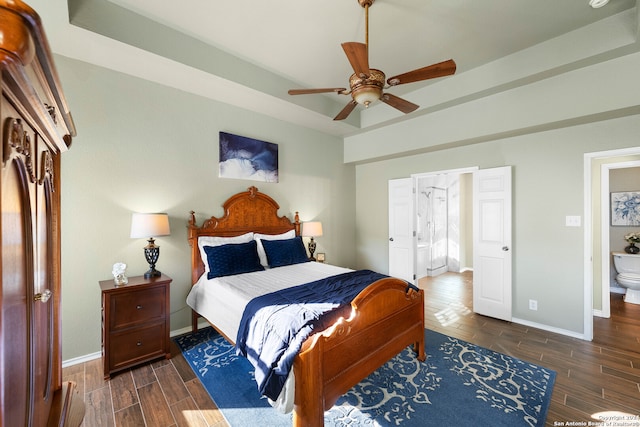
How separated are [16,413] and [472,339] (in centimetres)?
350

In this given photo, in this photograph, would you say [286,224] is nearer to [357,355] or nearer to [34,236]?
[357,355]

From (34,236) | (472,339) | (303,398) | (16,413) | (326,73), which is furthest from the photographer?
(326,73)

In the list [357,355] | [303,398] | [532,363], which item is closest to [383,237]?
[532,363]

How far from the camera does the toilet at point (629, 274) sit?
3.89 meters

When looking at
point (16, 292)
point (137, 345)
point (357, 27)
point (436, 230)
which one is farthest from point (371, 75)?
point (436, 230)

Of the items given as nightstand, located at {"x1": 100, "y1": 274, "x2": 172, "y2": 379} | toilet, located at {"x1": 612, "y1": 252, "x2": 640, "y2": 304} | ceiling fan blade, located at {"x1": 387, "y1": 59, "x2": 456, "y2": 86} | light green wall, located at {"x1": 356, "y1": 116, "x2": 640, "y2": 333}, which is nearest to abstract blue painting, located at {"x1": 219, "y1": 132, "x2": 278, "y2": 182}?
nightstand, located at {"x1": 100, "y1": 274, "x2": 172, "y2": 379}

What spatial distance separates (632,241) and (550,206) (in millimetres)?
2398

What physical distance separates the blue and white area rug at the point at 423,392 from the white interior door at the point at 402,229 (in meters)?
1.97

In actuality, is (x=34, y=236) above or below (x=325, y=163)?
below

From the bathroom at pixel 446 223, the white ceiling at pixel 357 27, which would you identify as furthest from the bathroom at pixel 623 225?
the white ceiling at pixel 357 27

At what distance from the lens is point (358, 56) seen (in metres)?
1.89

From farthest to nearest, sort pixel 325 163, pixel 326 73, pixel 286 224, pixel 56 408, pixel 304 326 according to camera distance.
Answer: pixel 325 163, pixel 286 224, pixel 326 73, pixel 304 326, pixel 56 408

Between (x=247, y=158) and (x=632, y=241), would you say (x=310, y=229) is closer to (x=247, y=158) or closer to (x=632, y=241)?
(x=247, y=158)

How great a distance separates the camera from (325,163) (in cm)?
484
